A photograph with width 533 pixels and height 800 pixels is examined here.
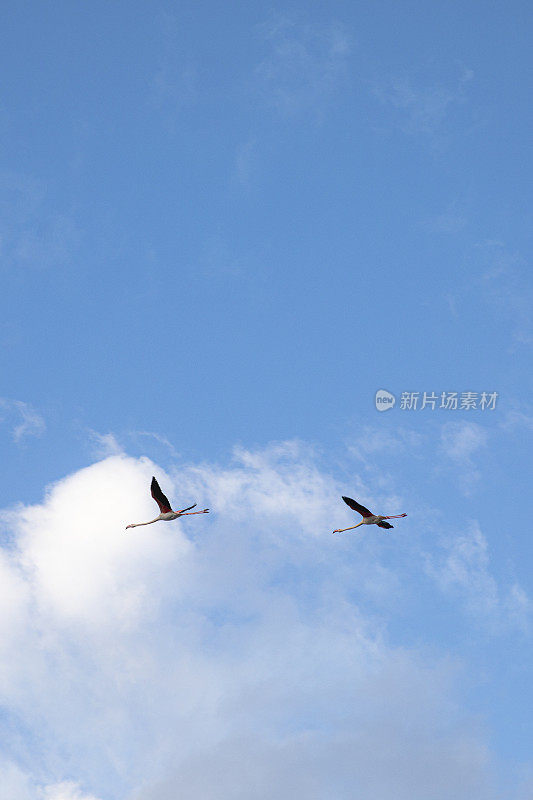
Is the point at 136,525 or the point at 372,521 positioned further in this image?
the point at 136,525

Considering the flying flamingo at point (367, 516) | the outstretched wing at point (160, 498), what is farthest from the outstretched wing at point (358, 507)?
the outstretched wing at point (160, 498)

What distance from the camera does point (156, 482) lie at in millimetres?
57406

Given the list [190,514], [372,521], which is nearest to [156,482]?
[190,514]

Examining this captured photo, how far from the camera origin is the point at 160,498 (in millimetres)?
58188

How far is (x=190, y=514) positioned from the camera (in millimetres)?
58875

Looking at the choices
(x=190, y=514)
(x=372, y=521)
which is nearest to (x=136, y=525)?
(x=190, y=514)

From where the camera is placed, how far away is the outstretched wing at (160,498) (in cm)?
5772

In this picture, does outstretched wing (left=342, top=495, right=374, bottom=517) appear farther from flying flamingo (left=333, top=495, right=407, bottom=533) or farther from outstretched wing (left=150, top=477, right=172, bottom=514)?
outstretched wing (left=150, top=477, right=172, bottom=514)

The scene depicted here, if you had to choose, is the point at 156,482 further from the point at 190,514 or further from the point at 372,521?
the point at 372,521

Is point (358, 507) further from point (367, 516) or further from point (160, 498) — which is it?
point (160, 498)

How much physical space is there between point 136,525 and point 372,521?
17938 mm

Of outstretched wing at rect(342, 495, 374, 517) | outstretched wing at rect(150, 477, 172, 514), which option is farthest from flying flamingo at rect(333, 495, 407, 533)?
outstretched wing at rect(150, 477, 172, 514)

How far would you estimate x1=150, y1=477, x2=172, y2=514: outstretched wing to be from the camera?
189 ft

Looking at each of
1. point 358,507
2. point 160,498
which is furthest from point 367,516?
point 160,498
